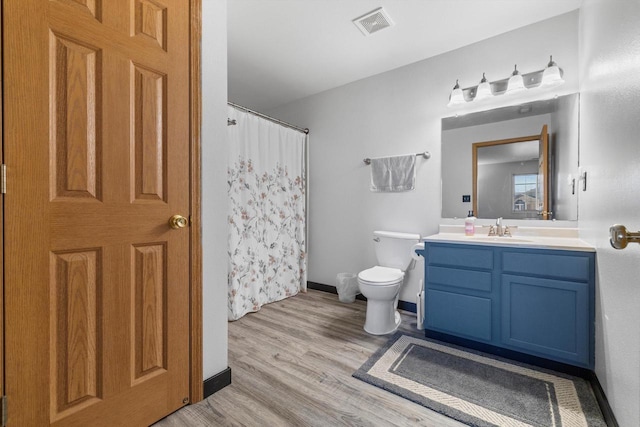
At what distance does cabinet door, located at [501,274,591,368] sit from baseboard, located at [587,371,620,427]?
84mm

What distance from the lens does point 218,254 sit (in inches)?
60.4

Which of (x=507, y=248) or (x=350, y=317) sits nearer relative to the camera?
(x=507, y=248)

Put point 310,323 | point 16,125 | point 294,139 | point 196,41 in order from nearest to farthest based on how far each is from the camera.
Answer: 1. point 16,125
2. point 196,41
3. point 310,323
4. point 294,139

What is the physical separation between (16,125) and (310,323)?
215cm

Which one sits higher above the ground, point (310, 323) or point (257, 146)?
point (257, 146)

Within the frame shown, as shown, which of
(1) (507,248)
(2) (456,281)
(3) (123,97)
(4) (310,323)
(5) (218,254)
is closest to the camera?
(3) (123,97)

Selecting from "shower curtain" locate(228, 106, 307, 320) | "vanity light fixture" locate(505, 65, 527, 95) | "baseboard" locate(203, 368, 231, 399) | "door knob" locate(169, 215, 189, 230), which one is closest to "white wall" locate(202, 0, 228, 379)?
"baseboard" locate(203, 368, 231, 399)

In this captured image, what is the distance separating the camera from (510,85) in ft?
7.14

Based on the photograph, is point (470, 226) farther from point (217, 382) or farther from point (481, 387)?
point (217, 382)

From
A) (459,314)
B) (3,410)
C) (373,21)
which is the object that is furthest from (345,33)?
(3,410)

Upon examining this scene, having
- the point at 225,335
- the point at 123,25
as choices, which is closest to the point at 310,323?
the point at 225,335

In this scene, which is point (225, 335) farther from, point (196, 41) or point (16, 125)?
point (196, 41)

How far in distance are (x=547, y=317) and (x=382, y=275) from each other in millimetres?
1061

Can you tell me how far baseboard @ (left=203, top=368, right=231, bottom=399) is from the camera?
148cm
